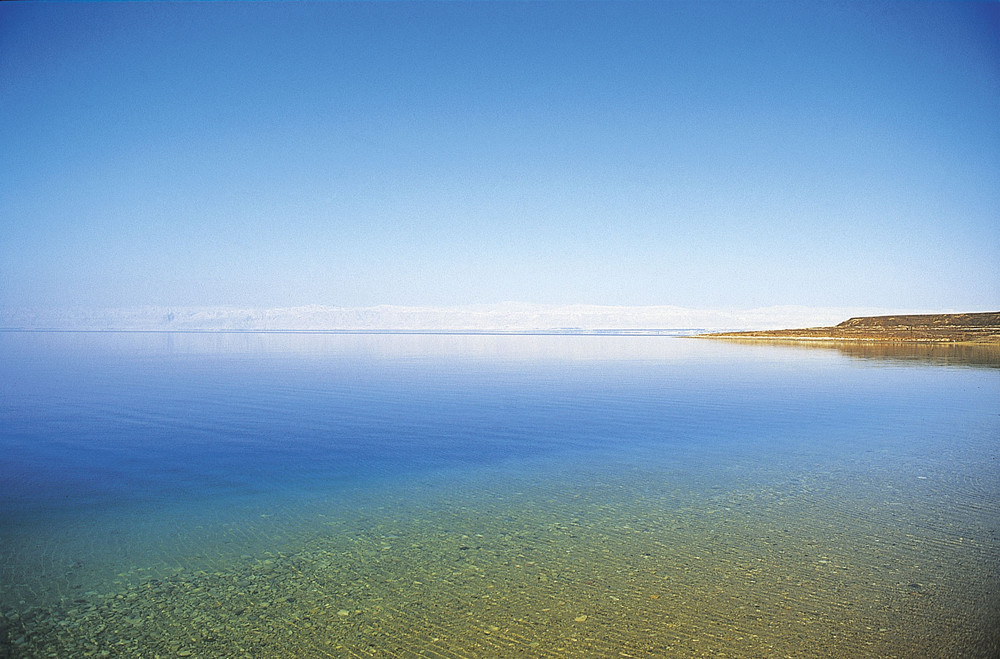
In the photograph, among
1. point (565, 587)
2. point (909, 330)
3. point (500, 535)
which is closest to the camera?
point (565, 587)

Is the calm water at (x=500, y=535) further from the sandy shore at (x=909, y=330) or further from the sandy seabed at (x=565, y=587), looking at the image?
A: the sandy shore at (x=909, y=330)

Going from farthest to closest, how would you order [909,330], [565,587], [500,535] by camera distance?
[909,330], [500,535], [565,587]

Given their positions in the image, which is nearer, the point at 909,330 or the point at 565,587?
the point at 565,587

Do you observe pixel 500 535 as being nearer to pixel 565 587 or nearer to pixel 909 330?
pixel 565 587

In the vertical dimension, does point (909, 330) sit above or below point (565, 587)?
above

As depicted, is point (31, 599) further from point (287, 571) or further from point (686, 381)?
point (686, 381)

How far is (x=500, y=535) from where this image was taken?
7211 mm

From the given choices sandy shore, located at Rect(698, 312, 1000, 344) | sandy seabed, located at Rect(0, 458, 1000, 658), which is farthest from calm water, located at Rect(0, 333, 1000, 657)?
sandy shore, located at Rect(698, 312, 1000, 344)

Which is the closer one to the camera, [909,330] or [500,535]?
[500,535]

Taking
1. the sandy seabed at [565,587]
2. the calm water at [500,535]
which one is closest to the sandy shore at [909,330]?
the calm water at [500,535]

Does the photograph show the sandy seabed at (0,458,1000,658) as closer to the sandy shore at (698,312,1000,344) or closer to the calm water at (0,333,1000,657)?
the calm water at (0,333,1000,657)

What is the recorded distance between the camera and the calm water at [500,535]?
16.6 feet

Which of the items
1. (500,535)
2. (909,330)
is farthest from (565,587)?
(909,330)

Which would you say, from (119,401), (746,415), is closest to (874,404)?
(746,415)
